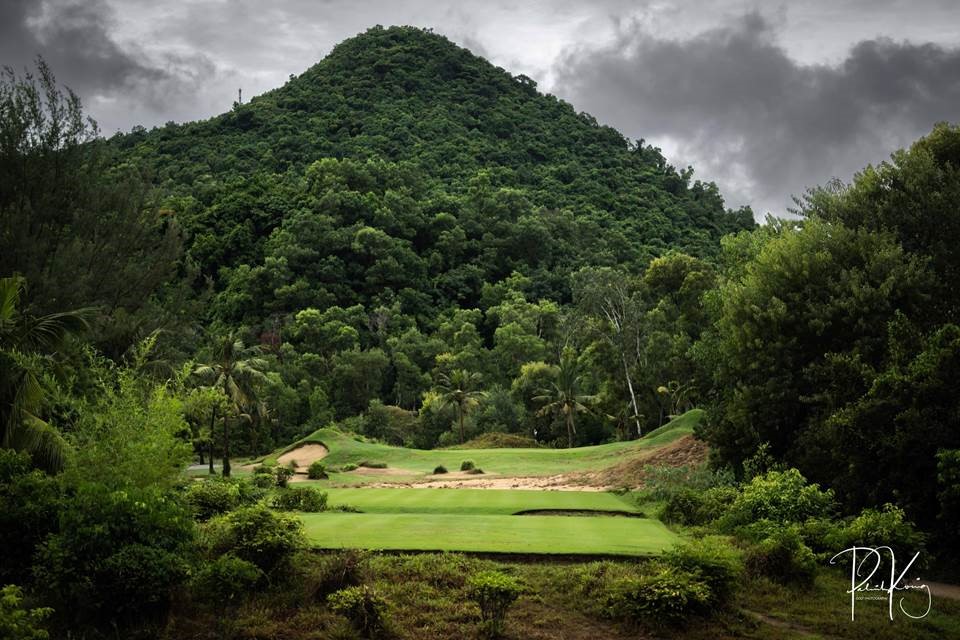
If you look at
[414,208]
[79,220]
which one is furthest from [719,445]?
[414,208]

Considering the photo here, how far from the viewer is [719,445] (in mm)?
23500

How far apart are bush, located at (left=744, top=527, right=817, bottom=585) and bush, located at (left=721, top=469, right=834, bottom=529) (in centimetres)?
316

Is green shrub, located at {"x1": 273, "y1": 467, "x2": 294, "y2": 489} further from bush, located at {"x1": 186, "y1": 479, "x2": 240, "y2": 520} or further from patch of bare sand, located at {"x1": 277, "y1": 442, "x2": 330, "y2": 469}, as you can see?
patch of bare sand, located at {"x1": 277, "y1": 442, "x2": 330, "y2": 469}

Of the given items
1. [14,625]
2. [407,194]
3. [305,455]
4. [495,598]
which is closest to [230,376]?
[305,455]

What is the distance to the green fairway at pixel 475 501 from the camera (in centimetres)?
2200

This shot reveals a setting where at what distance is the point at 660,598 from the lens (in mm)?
11109

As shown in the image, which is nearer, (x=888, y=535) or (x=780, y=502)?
(x=888, y=535)

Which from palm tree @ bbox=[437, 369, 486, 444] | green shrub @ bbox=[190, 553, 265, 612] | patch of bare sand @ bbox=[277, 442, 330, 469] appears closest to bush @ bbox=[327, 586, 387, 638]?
green shrub @ bbox=[190, 553, 265, 612]

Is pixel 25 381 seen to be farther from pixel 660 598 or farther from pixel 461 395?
pixel 461 395

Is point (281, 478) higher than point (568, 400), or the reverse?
point (568, 400)

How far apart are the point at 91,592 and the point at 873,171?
2203 centimetres

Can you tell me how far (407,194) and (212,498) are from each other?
7969 cm

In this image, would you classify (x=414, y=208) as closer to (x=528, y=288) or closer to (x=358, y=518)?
(x=528, y=288)

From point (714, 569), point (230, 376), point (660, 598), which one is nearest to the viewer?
point (660, 598)
